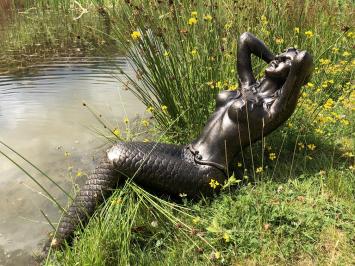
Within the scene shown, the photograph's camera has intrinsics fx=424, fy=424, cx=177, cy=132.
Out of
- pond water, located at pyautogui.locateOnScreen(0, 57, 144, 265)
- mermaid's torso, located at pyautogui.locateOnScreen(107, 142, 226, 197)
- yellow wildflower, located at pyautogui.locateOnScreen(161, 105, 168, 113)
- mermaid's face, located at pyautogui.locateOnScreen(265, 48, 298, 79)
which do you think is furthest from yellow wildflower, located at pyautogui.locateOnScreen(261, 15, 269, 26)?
mermaid's torso, located at pyautogui.locateOnScreen(107, 142, 226, 197)

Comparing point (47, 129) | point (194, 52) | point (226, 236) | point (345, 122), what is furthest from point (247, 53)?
point (47, 129)

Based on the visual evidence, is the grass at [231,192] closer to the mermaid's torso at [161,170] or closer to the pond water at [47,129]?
the mermaid's torso at [161,170]

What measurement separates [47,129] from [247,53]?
2.48 m

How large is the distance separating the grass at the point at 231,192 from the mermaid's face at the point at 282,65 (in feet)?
1.30

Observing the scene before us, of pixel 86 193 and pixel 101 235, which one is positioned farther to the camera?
pixel 86 193

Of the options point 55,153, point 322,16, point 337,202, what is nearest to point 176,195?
point 337,202

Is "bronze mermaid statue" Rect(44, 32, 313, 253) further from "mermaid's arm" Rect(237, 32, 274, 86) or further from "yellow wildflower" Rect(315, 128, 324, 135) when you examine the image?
"yellow wildflower" Rect(315, 128, 324, 135)

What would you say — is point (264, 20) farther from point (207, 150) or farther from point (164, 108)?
point (207, 150)

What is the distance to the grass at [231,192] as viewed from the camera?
236cm

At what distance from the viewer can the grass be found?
2.36 meters

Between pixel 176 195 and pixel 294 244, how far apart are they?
0.87 m

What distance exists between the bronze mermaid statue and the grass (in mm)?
95

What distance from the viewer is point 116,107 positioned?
5.15 metres

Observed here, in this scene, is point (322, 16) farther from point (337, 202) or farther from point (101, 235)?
point (101, 235)
